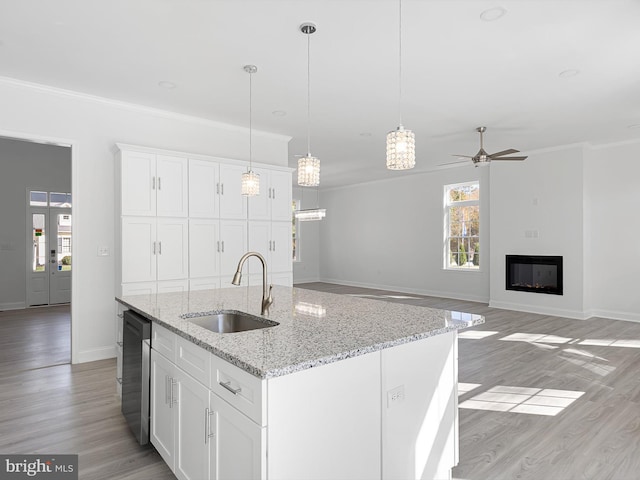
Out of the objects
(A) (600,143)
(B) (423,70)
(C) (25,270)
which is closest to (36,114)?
(B) (423,70)

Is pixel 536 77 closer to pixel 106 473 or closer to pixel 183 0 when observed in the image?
pixel 183 0

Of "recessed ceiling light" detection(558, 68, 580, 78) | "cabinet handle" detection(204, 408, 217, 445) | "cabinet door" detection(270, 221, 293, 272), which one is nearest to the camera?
"cabinet handle" detection(204, 408, 217, 445)

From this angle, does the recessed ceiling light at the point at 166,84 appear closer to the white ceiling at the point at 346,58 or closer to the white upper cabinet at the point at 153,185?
the white ceiling at the point at 346,58

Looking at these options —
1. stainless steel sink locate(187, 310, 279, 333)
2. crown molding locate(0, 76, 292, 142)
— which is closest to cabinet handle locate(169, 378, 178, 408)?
stainless steel sink locate(187, 310, 279, 333)

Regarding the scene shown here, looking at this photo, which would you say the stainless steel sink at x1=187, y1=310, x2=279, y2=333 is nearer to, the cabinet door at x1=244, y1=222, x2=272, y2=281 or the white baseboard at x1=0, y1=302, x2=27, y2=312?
the cabinet door at x1=244, y1=222, x2=272, y2=281

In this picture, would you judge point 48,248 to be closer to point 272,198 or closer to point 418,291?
point 272,198

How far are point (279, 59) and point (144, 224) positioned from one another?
2.30m

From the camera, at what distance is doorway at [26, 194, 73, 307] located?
307 inches

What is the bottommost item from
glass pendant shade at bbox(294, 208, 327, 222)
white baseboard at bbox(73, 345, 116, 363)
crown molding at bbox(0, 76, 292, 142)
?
white baseboard at bbox(73, 345, 116, 363)

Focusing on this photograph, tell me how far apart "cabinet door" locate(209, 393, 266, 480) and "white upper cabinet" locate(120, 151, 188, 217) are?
3.22 metres


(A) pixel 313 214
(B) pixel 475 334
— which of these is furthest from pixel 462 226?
(A) pixel 313 214

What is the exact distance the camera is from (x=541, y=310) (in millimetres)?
6859

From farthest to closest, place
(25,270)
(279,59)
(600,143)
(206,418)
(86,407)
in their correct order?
1. (25,270)
2. (600,143)
3. (279,59)
4. (86,407)
5. (206,418)

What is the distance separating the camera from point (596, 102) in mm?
4547
